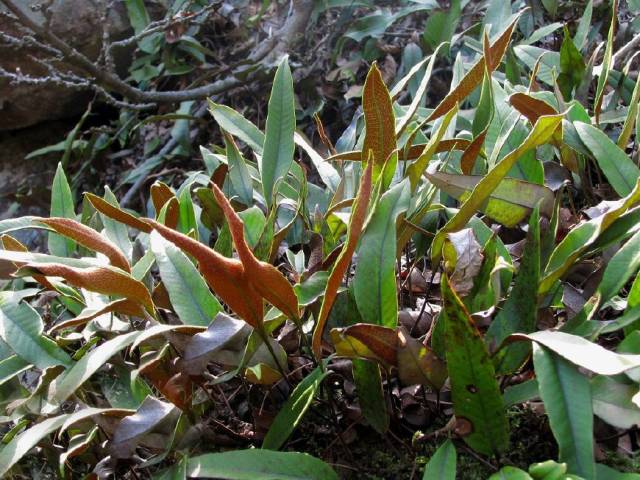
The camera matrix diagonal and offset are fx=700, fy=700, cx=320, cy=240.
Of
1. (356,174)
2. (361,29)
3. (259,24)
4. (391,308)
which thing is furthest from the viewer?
(259,24)

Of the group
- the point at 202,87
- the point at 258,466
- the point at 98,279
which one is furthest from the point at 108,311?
the point at 202,87

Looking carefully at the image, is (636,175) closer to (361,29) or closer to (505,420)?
(505,420)

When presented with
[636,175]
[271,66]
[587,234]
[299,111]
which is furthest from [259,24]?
[587,234]

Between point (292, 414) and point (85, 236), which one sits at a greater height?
point (85, 236)

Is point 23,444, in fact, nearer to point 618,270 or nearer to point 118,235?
point 118,235

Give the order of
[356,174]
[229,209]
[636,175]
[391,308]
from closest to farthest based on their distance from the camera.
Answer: [229,209] < [391,308] < [636,175] < [356,174]

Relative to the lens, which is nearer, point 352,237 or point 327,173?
point 352,237
